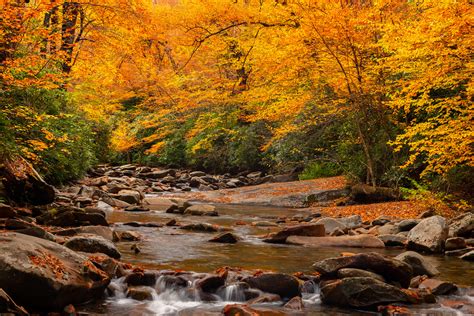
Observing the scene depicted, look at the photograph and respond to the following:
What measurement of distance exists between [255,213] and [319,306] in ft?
26.8

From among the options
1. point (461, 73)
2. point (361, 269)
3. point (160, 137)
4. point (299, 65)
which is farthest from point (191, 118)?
point (361, 269)

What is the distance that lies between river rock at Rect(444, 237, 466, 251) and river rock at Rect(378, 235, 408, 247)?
0.68 meters

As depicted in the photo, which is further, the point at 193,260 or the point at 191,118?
the point at 191,118

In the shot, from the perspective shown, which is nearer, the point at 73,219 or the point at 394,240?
the point at 394,240

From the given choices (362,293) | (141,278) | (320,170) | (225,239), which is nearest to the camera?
(362,293)

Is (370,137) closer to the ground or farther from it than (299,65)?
closer to the ground

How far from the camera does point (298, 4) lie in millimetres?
13008

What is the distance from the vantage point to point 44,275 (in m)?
4.29

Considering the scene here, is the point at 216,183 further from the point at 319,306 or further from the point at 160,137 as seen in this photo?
the point at 319,306

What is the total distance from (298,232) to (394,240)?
174cm

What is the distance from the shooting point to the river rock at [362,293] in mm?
5039

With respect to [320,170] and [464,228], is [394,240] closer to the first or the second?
[464,228]

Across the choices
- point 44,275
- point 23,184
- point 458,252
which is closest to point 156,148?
A: point 23,184

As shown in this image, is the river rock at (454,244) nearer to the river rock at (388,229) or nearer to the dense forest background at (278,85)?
the river rock at (388,229)
